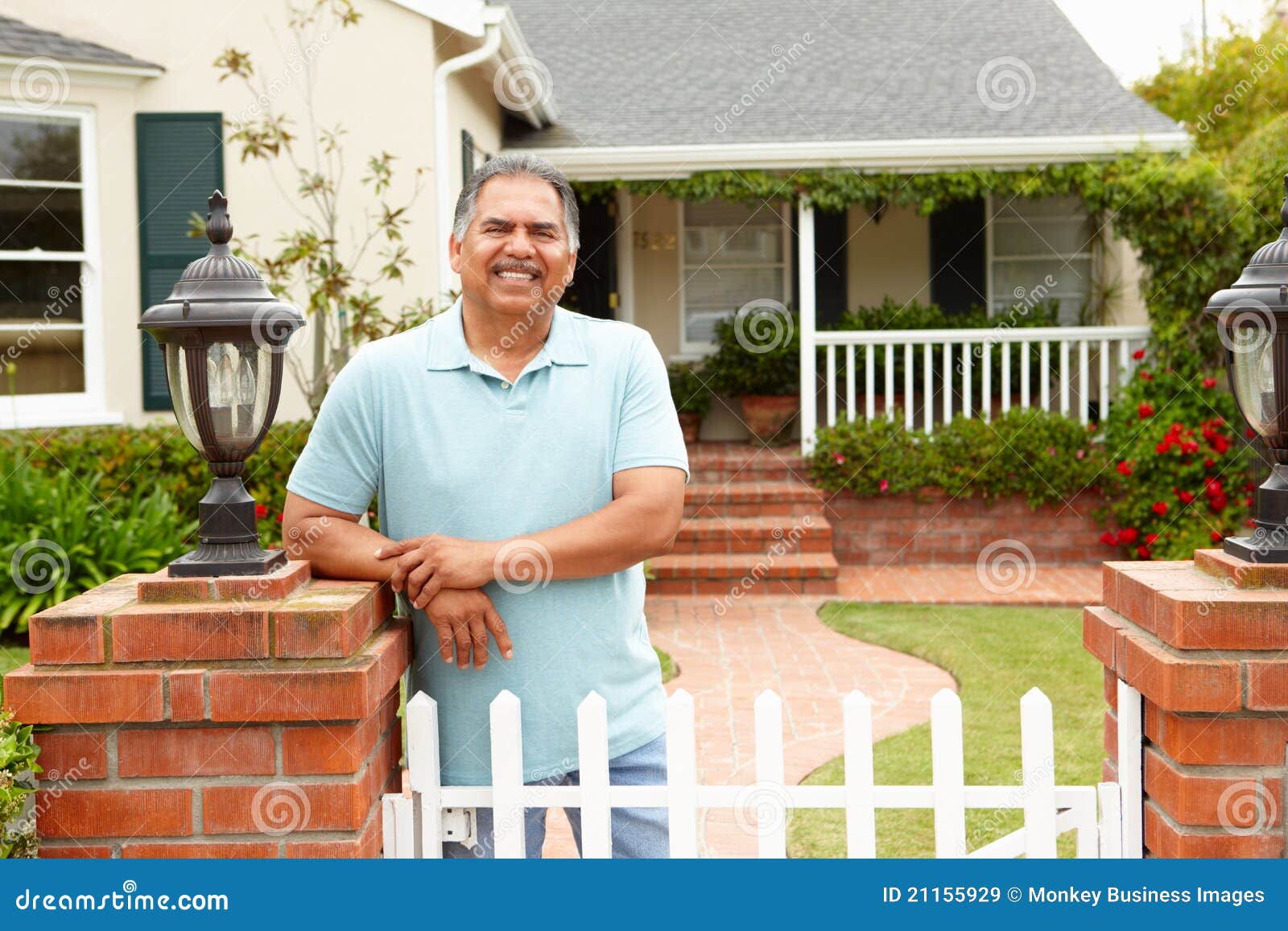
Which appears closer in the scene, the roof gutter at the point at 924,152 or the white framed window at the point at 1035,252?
the roof gutter at the point at 924,152

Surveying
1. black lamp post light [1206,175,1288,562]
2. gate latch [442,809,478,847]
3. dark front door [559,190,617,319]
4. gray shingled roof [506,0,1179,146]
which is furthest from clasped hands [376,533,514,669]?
dark front door [559,190,617,319]

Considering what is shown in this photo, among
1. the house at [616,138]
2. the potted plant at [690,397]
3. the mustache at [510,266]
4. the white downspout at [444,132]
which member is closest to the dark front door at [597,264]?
the house at [616,138]

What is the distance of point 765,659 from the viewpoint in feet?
22.2

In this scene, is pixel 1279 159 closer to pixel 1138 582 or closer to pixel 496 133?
pixel 496 133

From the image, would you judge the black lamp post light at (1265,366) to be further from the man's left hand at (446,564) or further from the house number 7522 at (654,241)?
the house number 7522 at (654,241)

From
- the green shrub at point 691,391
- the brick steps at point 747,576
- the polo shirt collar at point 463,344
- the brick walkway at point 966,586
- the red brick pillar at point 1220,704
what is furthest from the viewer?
the green shrub at point 691,391

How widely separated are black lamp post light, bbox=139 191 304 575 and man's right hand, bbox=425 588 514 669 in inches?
11.1

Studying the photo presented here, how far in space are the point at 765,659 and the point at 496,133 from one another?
20.2 feet

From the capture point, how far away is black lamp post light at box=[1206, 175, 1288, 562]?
6.93 feet

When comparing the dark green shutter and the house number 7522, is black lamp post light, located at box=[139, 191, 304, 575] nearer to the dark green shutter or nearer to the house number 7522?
the dark green shutter

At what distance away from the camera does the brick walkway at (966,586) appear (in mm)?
8195

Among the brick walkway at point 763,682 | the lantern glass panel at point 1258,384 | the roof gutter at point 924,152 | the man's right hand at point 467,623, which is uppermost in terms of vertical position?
the roof gutter at point 924,152

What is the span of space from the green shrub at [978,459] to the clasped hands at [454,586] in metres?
7.55

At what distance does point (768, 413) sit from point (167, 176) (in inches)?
217
